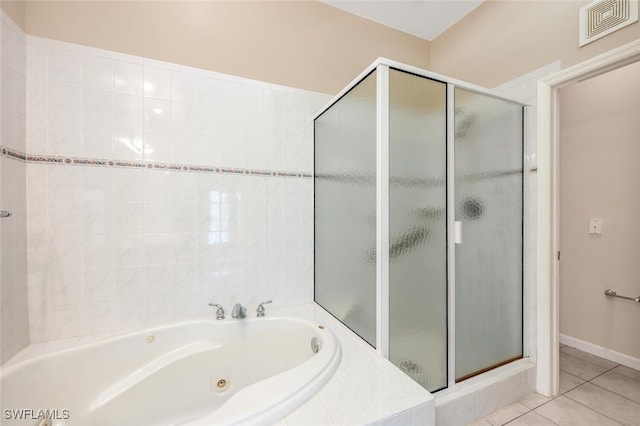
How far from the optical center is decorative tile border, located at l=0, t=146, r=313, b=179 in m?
1.34

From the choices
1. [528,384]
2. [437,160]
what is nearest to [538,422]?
[528,384]

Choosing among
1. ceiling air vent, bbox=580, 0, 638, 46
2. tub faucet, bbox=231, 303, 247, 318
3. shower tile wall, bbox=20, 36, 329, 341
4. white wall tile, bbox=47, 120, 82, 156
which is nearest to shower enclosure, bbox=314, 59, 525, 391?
shower tile wall, bbox=20, 36, 329, 341

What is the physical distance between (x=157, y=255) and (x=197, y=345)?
584 millimetres

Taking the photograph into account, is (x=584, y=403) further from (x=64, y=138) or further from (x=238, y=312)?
(x=64, y=138)

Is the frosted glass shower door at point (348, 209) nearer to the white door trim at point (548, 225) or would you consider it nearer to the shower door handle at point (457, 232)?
the shower door handle at point (457, 232)

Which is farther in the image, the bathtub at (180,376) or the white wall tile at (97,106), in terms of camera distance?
the white wall tile at (97,106)

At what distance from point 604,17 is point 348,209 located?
1.71 meters

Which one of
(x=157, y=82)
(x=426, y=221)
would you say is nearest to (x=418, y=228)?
(x=426, y=221)

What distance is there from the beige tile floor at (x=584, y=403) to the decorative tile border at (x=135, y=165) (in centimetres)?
191

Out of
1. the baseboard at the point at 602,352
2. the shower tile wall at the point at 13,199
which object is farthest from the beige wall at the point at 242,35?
the baseboard at the point at 602,352

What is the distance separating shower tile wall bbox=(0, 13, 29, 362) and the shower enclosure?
1606 mm

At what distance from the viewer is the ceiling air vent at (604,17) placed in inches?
53.9

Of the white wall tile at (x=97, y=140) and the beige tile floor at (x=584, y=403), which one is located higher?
the white wall tile at (x=97, y=140)

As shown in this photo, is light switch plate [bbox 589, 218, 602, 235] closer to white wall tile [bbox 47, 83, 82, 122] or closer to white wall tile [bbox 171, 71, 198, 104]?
white wall tile [bbox 171, 71, 198, 104]
